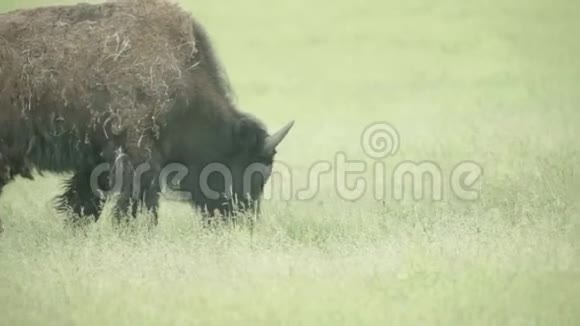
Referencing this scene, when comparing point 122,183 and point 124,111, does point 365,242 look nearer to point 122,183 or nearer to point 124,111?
point 122,183

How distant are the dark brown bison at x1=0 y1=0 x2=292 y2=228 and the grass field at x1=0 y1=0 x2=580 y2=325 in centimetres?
57

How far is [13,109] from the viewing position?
10812 mm

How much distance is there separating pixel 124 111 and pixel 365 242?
9.50 ft

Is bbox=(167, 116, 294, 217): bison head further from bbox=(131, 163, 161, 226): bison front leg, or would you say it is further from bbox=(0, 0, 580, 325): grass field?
bbox=(131, 163, 161, 226): bison front leg

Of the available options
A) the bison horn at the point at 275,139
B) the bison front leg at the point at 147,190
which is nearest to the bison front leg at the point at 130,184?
the bison front leg at the point at 147,190

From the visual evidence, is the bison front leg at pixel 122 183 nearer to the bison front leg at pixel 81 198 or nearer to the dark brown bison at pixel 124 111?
the dark brown bison at pixel 124 111

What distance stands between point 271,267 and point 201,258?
769 mm

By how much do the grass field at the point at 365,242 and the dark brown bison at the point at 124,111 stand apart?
0.57 meters

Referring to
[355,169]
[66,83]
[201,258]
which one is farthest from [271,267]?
[355,169]

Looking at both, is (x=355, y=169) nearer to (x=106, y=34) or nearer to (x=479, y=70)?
(x=106, y=34)

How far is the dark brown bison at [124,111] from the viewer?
10.9m

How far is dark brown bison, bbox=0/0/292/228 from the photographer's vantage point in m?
10.9

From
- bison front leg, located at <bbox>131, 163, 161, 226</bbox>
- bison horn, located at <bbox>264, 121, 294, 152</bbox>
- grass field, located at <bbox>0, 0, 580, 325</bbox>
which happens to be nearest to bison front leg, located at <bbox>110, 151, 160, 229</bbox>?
bison front leg, located at <bbox>131, 163, 161, 226</bbox>

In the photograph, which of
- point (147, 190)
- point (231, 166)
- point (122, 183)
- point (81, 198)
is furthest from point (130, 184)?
point (231, 166)
